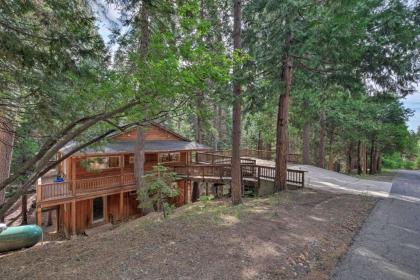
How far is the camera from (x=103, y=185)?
13.2m

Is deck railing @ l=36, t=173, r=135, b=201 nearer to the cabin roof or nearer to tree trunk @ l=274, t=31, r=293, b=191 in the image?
the cabin roof

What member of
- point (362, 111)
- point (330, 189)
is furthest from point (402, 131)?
point (330, 189)

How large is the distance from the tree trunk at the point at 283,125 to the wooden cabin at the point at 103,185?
266 inches

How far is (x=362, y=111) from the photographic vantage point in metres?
20.3

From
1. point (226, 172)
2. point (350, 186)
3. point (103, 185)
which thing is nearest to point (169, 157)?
point (226, 172)

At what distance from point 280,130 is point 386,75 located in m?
4.30

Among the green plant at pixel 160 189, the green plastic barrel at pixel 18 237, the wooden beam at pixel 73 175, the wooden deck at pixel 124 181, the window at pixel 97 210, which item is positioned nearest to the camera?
the green plastic barrel at pixel 18 237

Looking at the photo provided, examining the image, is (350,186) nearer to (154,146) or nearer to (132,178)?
(154,146)

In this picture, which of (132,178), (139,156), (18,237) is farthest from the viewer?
(132,178)

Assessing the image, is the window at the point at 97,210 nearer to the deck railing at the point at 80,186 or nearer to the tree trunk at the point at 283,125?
the deck railing at the point at 80,186

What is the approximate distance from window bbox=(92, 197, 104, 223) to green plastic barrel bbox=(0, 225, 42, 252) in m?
4.80

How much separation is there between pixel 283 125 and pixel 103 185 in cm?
951

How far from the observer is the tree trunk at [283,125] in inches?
423

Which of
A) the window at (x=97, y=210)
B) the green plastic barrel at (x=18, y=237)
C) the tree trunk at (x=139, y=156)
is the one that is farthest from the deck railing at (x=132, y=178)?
the window at (x=97, y=210)
